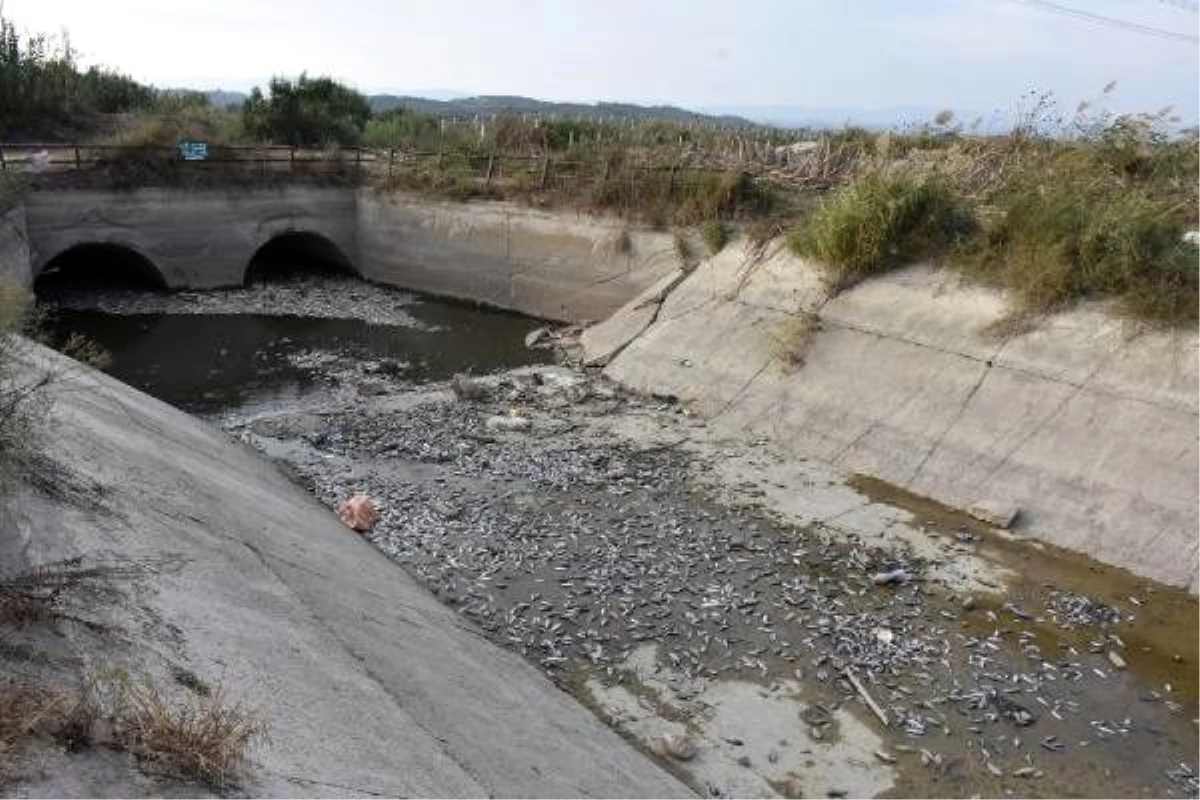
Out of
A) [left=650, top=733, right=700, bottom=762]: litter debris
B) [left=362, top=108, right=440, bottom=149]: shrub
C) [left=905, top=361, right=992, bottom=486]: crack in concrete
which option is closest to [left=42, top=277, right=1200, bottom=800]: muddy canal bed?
[left=650, top=733, right=700, bottom=762]: litter debris

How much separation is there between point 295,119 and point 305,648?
91.7 ft

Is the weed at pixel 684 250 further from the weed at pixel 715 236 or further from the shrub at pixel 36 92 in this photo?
the shrub at pixel 36 92

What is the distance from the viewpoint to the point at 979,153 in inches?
792

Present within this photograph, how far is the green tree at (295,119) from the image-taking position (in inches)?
1180

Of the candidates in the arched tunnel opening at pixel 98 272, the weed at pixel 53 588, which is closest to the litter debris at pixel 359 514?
the weed at pixel 53 588

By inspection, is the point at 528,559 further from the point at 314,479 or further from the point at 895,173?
the point at 895,173

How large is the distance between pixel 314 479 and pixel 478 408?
3840mm

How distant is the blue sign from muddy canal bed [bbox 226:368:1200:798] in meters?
12.4

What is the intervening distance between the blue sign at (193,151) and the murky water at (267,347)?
360 centimetres

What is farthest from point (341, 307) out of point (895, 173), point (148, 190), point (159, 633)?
point (159, 633)

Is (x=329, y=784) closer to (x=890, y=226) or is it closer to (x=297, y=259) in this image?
(x=890, y=226)

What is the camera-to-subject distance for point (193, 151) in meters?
23.8

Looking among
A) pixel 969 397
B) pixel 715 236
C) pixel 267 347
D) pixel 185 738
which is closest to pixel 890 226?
pixel 969 397

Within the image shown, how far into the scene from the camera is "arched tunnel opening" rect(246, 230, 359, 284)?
1049 inches
